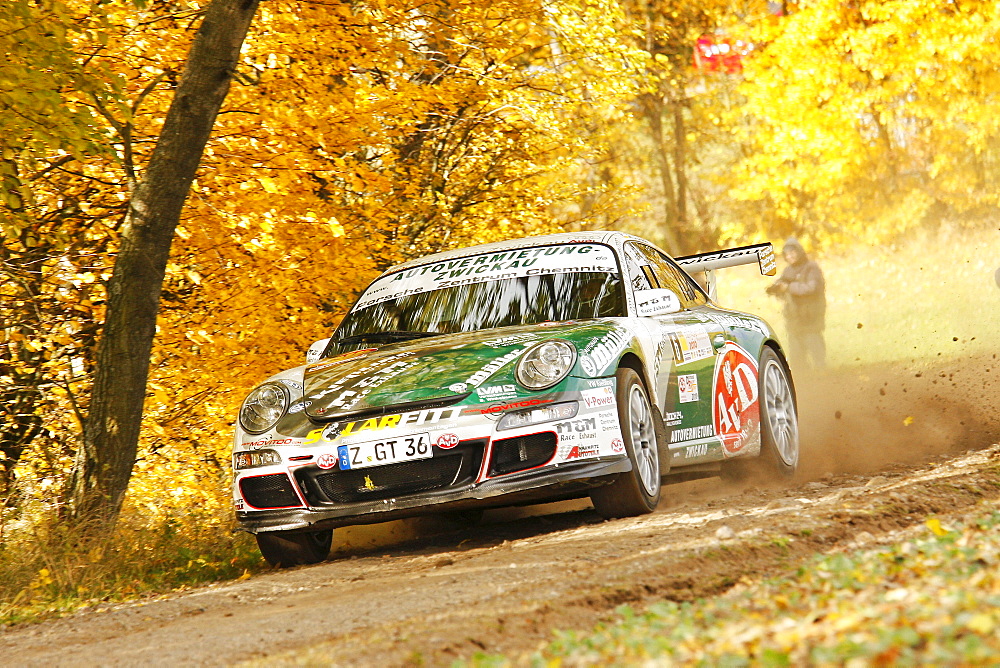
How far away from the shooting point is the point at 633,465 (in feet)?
22.0

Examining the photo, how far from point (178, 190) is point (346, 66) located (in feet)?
9.31

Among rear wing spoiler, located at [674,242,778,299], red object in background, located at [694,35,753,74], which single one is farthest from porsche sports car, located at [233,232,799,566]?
red object in background, located at [694,35,753,74]

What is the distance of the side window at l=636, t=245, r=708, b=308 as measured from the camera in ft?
28.3

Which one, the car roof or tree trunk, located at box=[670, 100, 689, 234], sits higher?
tree trunk, located at box=[670, 100, 689, 234]

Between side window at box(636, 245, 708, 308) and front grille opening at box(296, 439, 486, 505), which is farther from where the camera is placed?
side window at box(636, 245, 708, 308)

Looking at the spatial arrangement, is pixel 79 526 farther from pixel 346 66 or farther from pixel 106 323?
pixel 346 66

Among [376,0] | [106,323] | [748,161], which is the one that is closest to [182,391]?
Result: [106,323]

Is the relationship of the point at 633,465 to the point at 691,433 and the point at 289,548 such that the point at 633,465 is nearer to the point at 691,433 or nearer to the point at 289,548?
the point at 691,433

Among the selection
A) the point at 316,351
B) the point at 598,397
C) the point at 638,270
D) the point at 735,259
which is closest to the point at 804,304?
the point at 735,259

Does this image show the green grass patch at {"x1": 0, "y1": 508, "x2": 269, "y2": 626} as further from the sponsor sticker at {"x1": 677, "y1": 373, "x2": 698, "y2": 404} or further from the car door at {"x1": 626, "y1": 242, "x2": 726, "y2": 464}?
the sponsor sticker at {"x1": 677, "y1": 373, "x2": 698, "y2": 404}

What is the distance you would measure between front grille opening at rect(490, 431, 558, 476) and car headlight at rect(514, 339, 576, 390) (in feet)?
0.90

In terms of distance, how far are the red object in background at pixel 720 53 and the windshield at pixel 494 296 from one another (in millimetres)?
21355

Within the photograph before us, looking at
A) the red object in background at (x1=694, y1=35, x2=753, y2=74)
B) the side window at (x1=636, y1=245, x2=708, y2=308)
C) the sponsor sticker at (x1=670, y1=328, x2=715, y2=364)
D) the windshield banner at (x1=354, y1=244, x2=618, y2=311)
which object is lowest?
the sponsor sticker at (x1=670, y1=328, x2=715, y2=364)

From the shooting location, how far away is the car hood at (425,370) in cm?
661
